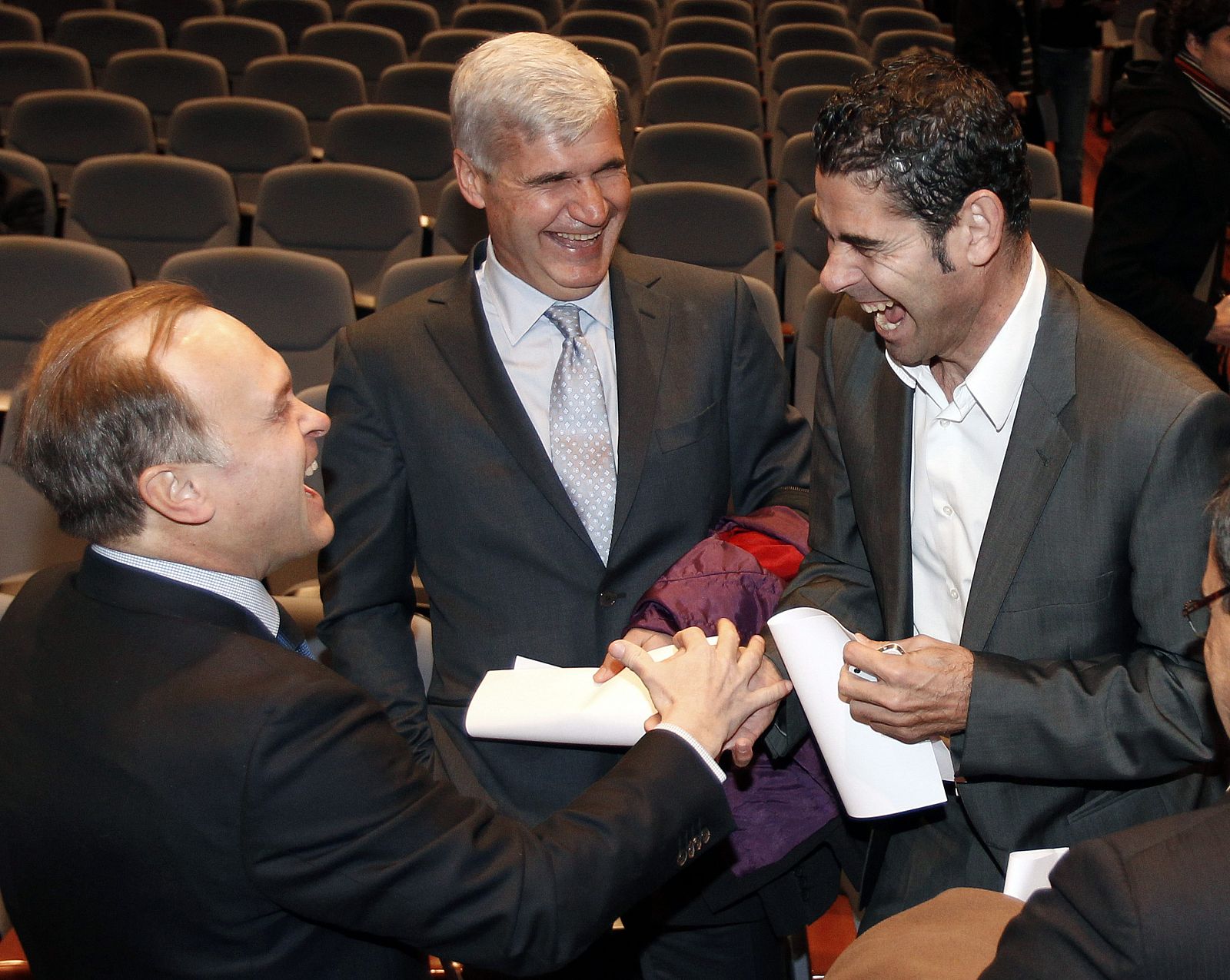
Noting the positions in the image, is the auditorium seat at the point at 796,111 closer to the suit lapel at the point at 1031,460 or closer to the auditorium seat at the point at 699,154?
the auditorium seat at the point at 699,154

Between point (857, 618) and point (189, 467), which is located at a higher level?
point (189, 467)

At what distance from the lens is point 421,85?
657 centimetres

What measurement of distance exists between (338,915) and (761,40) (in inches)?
330

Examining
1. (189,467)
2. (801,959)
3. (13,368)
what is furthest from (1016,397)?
(13,368)

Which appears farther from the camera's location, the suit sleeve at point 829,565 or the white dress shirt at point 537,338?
the white dress shirt at point 537,338

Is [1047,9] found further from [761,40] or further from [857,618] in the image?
[857,618]

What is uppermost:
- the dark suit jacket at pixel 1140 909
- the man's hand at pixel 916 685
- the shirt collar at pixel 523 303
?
the dark suit jacket at pixel 1140 909

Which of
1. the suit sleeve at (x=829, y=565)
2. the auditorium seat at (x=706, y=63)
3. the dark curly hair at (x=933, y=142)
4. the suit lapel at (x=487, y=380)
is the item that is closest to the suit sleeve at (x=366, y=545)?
the suit lapel at (x=487, y=380)

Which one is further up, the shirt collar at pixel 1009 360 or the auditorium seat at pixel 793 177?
the shirt collar at pixel 1009 360

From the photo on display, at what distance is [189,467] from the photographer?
1384 mm

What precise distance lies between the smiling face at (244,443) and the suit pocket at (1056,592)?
0.93 metres

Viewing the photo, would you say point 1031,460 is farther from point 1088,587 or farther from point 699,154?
point 699,154

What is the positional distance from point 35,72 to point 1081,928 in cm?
722

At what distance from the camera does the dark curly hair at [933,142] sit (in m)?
1.55
